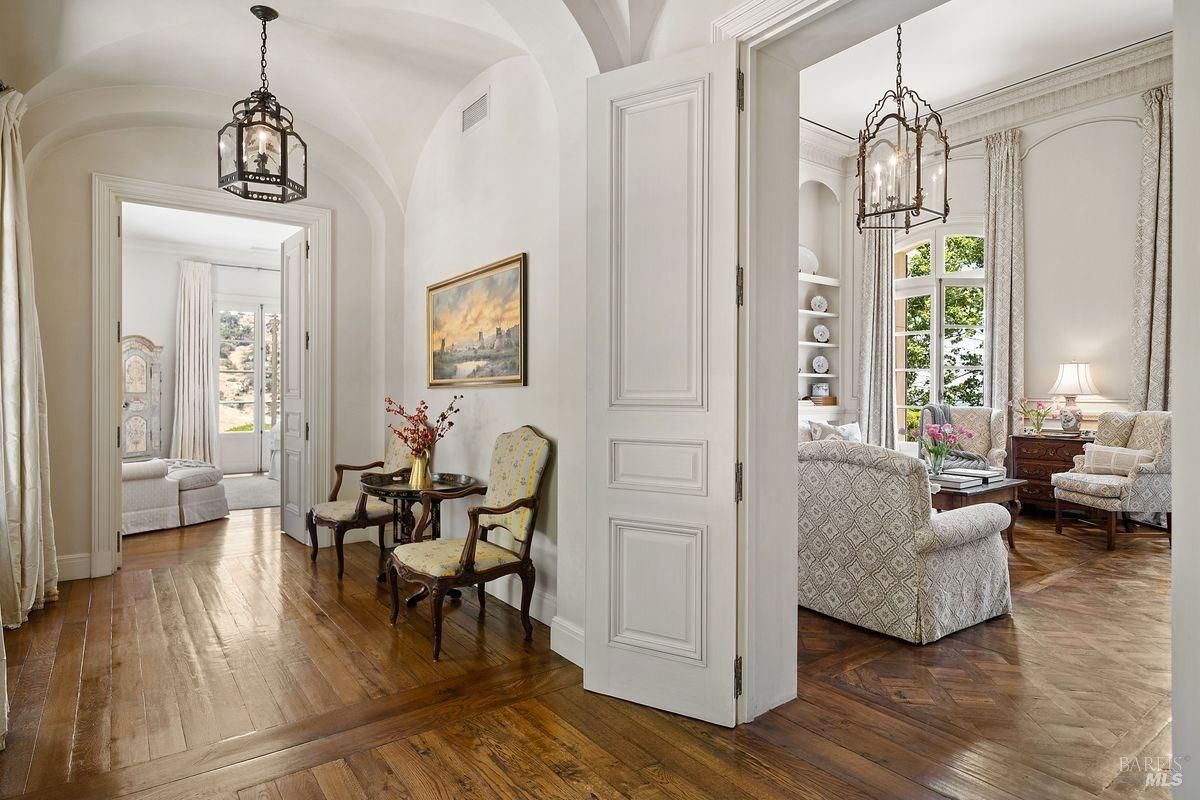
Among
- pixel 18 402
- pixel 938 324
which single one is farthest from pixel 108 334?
pixel 938 324

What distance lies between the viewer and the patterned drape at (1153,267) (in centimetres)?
583

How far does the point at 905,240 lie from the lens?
8.16 metres

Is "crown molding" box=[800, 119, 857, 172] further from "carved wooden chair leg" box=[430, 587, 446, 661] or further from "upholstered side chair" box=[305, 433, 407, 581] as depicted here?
"carved wooden chair leg" box=[430, 587, 446, 661]

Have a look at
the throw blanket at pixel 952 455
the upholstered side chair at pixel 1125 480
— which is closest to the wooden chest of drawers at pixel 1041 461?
the upholstered side chair at pixel 1125 480

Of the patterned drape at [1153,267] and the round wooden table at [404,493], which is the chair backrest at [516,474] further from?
the patterned drape at [1153,267]

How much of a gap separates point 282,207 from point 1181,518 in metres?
5.60

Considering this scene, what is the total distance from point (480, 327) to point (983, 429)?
549 cm

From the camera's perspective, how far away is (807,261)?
26.8 ft

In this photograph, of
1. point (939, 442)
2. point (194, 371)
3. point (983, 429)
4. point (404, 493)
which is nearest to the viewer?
point (404, 493)

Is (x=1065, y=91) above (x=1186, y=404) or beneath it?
above

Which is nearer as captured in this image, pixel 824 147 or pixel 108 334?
pixel 108 334

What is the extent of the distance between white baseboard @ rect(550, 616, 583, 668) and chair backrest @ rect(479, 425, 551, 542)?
494 millimetres

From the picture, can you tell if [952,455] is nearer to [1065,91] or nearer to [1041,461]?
[1041,461]

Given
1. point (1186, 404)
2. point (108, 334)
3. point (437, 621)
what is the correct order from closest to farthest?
point (1186, 404)
point (437, 621)
point (108, 334)
